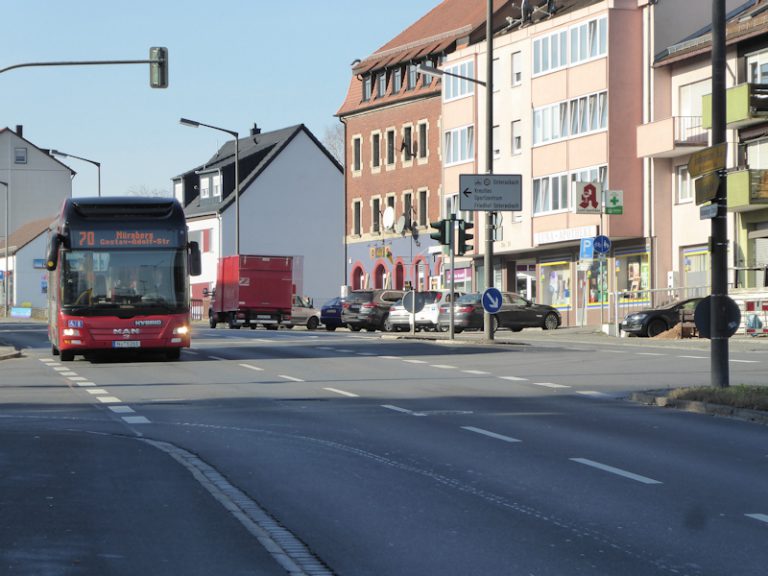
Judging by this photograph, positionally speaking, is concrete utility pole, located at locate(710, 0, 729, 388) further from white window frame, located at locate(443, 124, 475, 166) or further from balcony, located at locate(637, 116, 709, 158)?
white window frame, located at locate(443, 124, 475, 166)

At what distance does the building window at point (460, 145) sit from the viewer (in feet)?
230

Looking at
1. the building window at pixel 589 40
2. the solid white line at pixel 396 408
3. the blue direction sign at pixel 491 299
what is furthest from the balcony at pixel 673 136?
the solid white line at pixel 396 408

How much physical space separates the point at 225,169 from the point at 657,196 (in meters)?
42.7

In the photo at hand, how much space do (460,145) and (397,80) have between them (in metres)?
9.17

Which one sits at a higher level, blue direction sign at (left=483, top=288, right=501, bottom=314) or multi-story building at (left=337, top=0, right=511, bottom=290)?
multi-story building at (left=337, top=0, right=511, bottom=290)

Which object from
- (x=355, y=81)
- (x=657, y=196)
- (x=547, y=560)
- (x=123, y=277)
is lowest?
(x=547, y=560)

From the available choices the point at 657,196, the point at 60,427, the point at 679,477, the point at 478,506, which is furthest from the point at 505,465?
the point at 657,196

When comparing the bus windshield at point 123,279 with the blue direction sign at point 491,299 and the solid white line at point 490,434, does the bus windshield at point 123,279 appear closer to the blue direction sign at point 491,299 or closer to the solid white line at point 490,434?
the blue direction sign at point 491,299

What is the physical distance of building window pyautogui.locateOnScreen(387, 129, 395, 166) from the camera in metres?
79.6

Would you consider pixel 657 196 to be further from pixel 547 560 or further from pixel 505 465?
pixel 547 560

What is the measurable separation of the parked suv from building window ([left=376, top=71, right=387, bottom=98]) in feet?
71.1

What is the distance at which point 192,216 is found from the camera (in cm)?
9850

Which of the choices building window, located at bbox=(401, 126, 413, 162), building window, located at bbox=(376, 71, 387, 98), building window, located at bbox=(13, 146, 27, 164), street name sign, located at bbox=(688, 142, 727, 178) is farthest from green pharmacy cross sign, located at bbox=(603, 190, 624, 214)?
building window, located at bbox=(13, 146, 27, 164)

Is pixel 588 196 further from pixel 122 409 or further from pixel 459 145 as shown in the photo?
pixel 122 409
